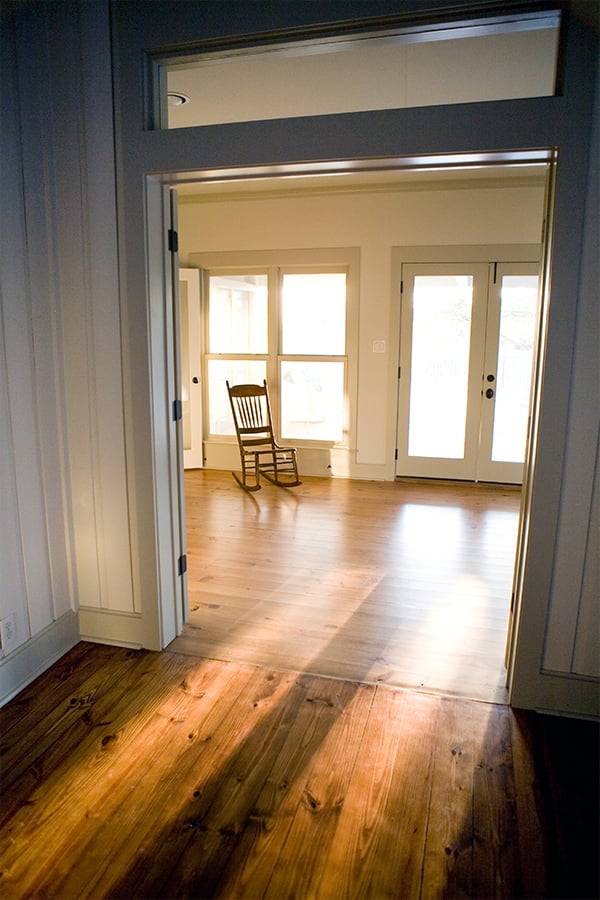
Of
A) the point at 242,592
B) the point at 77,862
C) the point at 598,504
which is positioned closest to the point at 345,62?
the point at 598,504

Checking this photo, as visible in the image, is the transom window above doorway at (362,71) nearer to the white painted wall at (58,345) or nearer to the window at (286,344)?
the white painted wall at (58,345)

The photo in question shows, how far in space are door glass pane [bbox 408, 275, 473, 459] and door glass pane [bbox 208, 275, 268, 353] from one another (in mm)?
1611

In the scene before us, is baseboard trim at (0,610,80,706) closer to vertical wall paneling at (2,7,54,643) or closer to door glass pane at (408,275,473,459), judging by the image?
vertical wall paneling at (2,7,54,643)

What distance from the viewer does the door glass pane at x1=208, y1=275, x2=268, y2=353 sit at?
610cm

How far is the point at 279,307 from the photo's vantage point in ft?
19.7

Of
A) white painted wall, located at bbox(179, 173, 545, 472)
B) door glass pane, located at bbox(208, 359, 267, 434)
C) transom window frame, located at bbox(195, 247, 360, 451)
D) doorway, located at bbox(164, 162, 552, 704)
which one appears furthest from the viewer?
door glass pane, located at bbox(208, 359, 267, 434)

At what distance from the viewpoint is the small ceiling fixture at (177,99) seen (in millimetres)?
2598

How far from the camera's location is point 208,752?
2.02 metres

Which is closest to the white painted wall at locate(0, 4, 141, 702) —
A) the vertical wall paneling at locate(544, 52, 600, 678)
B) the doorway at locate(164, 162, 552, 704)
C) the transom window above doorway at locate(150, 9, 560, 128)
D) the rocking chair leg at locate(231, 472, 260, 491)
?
the transom window above doorway at locate(150, 9, 560, 128)

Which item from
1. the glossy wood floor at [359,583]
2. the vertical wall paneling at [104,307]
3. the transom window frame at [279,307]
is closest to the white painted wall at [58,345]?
the vertical wall paneling at [104,307]

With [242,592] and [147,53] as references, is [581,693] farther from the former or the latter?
[147,53]

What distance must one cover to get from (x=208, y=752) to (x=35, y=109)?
2527 millimetres

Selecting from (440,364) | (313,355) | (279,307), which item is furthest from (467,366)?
(279,307)

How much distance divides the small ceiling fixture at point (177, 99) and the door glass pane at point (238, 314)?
3305mm
